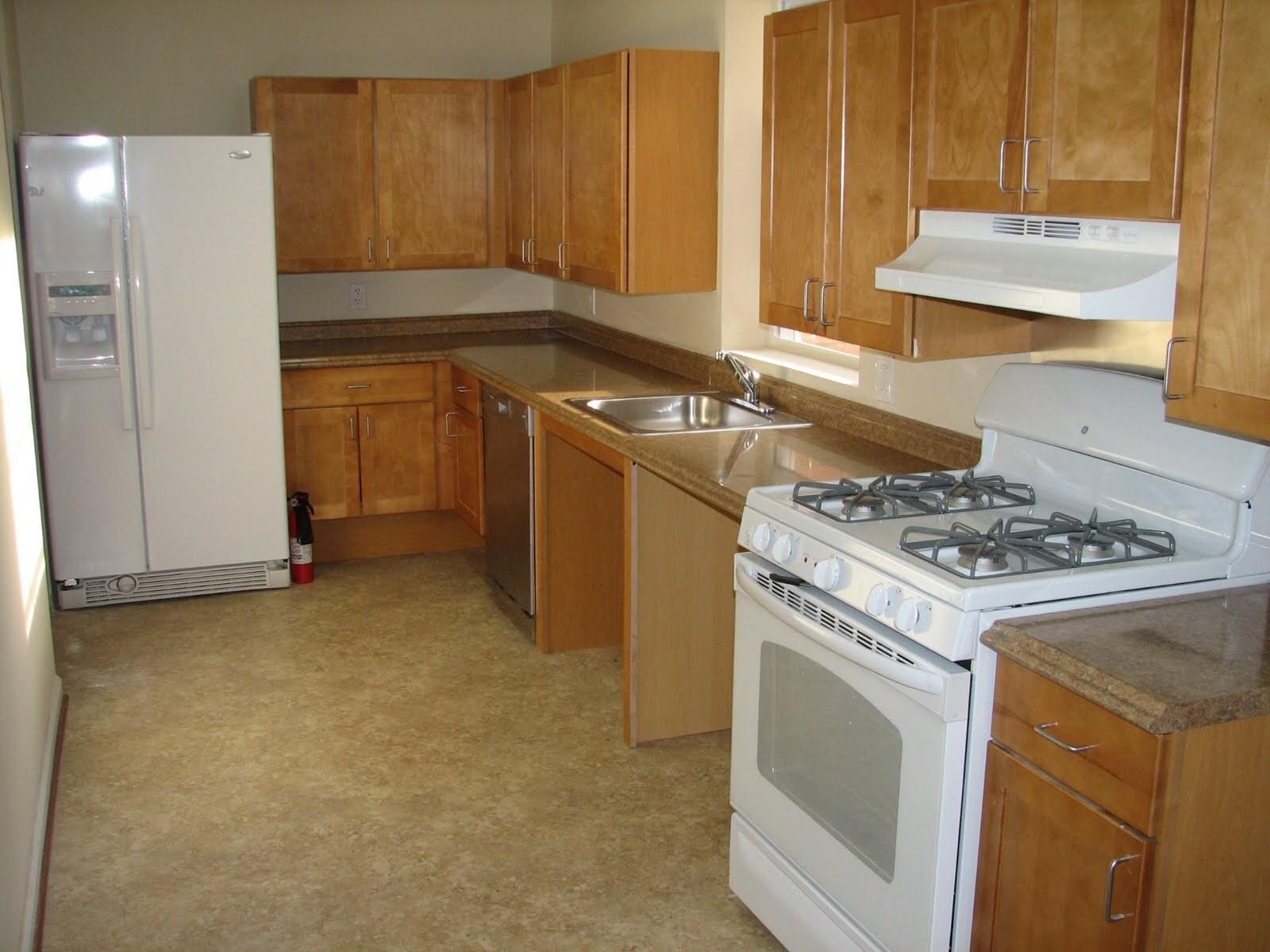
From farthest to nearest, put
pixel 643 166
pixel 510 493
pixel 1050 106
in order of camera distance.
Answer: pixel 510 493, pixel 643 166, pixel 1050 106

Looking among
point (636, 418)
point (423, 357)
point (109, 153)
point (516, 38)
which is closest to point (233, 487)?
point (423, 357)

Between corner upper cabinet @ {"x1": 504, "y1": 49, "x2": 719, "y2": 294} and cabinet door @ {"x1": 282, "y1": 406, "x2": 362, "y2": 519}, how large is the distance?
129 centimetres

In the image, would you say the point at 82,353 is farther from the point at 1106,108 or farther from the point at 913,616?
the point at 1106,108

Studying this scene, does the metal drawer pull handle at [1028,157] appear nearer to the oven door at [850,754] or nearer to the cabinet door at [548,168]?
the oven door at [850,754]

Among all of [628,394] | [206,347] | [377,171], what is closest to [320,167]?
[377,171]

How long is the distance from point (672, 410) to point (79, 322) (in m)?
2.16

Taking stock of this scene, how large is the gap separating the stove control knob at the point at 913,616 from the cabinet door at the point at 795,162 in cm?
111

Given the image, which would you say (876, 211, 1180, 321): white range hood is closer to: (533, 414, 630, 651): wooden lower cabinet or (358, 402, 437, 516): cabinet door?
(533, 414, 630, 651): wooden lower cabinet

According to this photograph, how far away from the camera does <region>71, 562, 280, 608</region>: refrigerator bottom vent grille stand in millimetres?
4730

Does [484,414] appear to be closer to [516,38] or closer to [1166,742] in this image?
[516,38]

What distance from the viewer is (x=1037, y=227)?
2273mm

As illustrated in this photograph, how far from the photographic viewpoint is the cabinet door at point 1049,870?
182 cm

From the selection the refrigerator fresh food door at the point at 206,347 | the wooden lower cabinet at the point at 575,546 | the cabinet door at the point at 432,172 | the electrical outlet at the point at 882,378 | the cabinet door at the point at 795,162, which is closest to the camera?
the cabinet door at the point at 795,162

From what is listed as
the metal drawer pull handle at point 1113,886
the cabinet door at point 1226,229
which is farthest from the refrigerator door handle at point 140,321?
the metal drawer pull handle at point 1113,886
